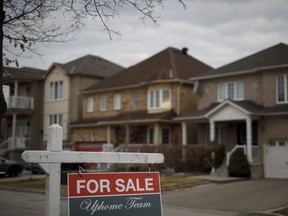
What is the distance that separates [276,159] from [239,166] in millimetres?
2625

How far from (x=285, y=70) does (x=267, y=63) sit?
1452 mm

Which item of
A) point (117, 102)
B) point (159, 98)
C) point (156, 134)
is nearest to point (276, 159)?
point (156, 134)

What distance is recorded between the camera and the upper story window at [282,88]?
28.2 metres

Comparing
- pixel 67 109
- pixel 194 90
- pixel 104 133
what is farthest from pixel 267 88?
pixel 67 109

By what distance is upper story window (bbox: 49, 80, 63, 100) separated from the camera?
44.7m

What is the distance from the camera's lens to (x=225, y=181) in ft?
80.2

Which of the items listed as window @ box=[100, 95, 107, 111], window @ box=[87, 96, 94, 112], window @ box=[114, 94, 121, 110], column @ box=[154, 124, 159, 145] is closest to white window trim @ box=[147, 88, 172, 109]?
column @ box=[154, 124, 159, 145]

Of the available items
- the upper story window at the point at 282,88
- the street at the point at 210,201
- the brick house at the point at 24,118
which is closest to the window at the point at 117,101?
the brick house at the point at 24,118

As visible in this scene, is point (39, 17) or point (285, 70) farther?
point (285, 70)

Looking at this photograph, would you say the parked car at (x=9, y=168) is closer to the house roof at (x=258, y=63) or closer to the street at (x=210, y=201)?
the street at (x=210, y=201)

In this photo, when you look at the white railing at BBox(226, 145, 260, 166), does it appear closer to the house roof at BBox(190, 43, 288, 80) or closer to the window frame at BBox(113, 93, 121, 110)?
the house roof at BBox(190, 43, 288, 80)

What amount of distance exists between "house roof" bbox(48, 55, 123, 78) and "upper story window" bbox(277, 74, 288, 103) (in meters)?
20.8

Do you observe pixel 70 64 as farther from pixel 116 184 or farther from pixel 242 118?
pixel 116 184

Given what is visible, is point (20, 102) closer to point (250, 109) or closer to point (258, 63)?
point (258, 63)
